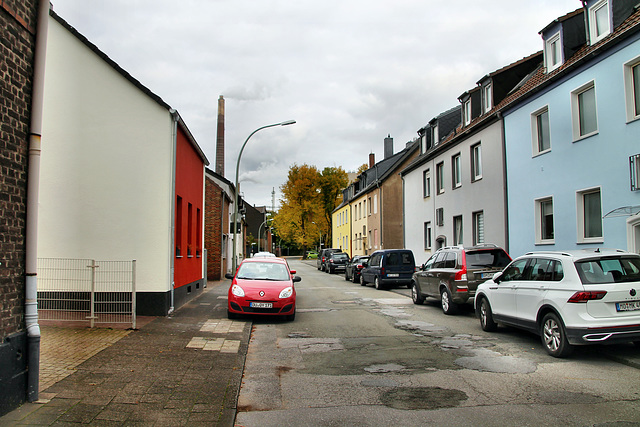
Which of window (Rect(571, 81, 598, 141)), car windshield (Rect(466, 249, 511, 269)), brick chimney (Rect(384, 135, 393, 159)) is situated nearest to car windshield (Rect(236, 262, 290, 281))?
car windshield (Rect(466, 249, 511, 269))

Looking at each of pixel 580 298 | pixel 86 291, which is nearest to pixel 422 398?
pixel 580 298

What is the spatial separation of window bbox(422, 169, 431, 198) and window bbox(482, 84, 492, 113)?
18.5 ft

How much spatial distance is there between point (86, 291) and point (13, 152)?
5.49 m

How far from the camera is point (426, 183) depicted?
87.4 feet

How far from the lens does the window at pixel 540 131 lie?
1519 centimetres

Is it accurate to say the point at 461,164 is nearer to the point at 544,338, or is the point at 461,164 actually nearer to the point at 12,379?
the point at 544,338

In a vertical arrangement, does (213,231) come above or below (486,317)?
above

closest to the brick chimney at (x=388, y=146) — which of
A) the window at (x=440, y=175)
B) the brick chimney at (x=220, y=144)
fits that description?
the brick chimney at (x=220, y=144)

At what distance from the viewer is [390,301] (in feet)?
54.9

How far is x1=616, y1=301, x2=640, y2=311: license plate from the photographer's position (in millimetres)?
7121

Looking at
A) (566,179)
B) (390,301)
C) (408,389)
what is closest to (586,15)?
(566,179)

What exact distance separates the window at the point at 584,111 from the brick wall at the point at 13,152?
1207 cm

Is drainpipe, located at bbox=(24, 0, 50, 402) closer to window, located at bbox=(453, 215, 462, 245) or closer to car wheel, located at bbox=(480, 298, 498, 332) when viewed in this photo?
car wheel, located at bbox=(480, 298, 498, 332)

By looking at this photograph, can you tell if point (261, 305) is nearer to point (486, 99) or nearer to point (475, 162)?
point (475, 162)
